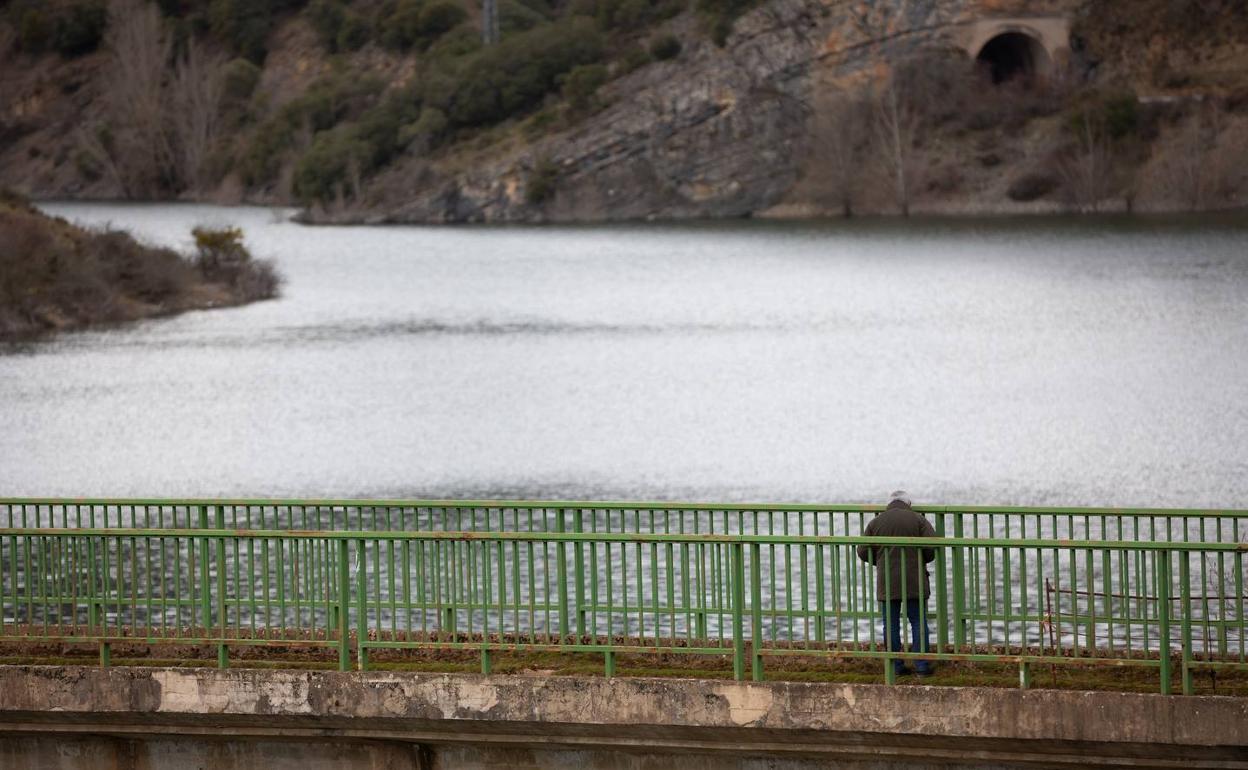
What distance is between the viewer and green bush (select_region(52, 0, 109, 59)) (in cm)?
17988

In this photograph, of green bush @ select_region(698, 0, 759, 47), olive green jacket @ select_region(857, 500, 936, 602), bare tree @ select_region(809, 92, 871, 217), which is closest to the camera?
olive green jacket @ select_region(857, 500, 936, 602)

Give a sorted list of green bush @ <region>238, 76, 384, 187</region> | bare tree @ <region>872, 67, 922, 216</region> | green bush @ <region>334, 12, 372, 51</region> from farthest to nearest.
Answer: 1. green bush @ <region>334, 12, 372, 51</region>
2. green bush @ <region>238, 76, 384, 187</region>
3. bare tree @ <region>872, 67, 922, 216</region>

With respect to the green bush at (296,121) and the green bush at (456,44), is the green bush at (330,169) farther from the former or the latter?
the green bush at (456,44)

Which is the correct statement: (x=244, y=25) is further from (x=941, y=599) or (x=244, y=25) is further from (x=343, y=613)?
(x=941, y=599)

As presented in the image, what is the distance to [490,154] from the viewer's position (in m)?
129

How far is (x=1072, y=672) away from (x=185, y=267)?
65710 millimetres

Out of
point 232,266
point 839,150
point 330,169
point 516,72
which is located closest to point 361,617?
point 232,266

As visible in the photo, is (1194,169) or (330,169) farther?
(330,169)

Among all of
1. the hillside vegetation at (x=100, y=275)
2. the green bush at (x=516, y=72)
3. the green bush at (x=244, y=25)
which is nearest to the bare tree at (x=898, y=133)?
the green bush at (x=516, y=72)

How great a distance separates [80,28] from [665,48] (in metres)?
73.5

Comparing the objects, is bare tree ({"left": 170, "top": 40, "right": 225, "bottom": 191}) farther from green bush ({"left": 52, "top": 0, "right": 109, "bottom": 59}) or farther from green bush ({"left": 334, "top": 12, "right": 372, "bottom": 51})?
green bush ({"left": 52, "top": 0, "right": 109, "bottom": 59})

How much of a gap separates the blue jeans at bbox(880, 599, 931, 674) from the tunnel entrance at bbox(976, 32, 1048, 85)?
365 feet

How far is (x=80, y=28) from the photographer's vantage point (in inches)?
7082

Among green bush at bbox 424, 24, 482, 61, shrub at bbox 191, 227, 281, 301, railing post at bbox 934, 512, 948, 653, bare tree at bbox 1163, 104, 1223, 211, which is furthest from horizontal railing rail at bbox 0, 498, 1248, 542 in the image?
green bush at bbox 424, 24, 482, 61
